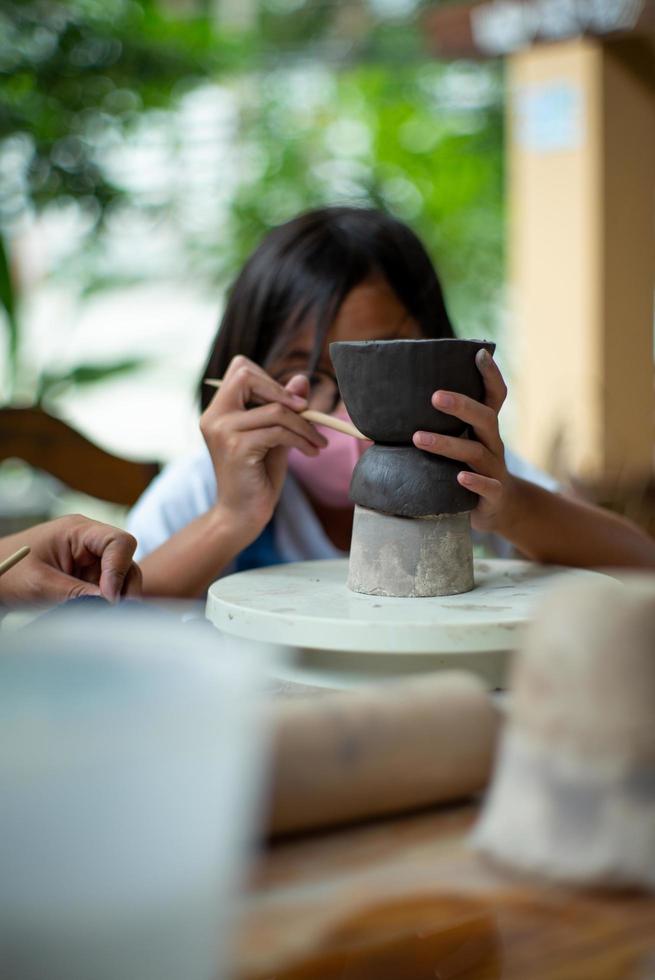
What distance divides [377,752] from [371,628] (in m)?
0.27

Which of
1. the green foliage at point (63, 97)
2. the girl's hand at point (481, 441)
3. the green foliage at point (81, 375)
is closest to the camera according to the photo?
the girl's hand at point (481, 441)

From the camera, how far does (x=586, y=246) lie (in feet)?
13.4

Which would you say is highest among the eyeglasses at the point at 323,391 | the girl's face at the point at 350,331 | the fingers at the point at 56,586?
the girl's face at the point at 350,331

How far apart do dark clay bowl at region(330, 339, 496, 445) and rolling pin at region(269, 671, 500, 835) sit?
362mm

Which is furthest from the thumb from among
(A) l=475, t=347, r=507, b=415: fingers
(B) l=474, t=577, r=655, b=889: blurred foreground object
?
(B) l=474, t=577, r=655, b=889: blurred foreground object

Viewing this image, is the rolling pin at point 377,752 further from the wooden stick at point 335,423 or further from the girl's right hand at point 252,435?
the girl's right hand at point 252,435

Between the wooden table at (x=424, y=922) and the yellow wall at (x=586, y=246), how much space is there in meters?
3.63

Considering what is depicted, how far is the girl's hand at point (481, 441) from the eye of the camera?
0.86m

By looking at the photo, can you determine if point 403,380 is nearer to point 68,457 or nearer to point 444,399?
point 444,399

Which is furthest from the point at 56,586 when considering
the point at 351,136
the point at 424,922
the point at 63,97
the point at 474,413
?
the point at 351,136

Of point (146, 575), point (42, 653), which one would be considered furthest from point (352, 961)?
point (146, 575)

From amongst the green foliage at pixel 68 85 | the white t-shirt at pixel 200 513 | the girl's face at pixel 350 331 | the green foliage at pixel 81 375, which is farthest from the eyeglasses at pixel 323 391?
the green foliage at pixel 68 85

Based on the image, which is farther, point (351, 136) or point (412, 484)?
point (351, 136)

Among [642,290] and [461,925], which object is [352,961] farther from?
[642,290]
